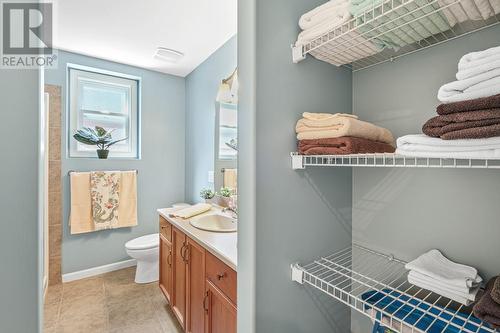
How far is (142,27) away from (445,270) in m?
2.55

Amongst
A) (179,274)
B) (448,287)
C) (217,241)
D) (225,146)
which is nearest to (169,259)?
(179,274)

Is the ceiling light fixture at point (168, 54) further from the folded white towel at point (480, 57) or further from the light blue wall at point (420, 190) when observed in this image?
the folded white towel at point (480, 57)

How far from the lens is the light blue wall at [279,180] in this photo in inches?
34.6

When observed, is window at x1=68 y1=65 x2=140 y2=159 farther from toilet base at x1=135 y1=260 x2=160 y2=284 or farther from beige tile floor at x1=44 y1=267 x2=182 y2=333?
beige tile floor at x1=44 y1=267 x2=182 y2=333

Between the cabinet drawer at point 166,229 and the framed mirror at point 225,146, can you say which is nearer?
the cabinet drawer at point 166,229

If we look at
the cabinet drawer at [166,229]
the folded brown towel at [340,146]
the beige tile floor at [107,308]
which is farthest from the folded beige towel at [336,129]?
the beige tile floor at [107,308]

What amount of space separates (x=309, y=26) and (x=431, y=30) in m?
0.41

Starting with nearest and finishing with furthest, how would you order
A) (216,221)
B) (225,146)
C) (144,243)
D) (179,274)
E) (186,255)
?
(186,255), (179,274), (216,221), (225,146), (144,243)

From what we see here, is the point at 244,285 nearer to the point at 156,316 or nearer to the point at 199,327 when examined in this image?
the point at 199,327

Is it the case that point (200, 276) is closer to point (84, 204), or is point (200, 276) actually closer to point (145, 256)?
point (145, 256)

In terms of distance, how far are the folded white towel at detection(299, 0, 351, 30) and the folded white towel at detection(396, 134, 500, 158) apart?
0.47 metres

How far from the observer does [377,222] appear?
3.63 ft

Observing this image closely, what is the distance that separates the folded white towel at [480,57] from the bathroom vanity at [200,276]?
3.34 feet

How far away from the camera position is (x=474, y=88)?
596 millimetres
